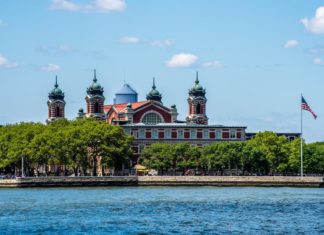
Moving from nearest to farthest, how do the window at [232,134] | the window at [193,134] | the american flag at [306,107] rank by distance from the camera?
the american flag at [306,107], the window at [193,134], the window at [232,134]

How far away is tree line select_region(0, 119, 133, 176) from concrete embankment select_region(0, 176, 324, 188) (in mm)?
11937

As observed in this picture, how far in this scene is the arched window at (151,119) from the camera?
18862 cm

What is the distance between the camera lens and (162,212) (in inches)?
3307

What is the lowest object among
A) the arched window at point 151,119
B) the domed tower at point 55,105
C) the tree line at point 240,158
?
the tree line at point 240,158

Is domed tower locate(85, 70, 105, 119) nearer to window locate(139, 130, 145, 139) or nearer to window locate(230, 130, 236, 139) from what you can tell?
window locate(139, 130, 145, 139)

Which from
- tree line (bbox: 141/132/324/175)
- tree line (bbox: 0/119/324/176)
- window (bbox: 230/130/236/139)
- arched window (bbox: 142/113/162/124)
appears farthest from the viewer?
arched window (bbox: 142/113/162/124)

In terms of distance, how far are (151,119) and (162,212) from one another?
345 ft

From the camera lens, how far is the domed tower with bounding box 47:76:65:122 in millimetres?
192625

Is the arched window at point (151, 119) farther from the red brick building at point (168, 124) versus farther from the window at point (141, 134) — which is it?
the window at point (141, 134)

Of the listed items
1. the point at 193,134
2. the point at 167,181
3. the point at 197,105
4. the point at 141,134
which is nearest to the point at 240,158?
the point at 167,181

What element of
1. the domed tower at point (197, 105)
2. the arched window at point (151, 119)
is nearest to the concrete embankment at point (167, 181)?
the arched window at point (151, 119)

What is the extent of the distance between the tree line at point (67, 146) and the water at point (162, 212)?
1303 inches

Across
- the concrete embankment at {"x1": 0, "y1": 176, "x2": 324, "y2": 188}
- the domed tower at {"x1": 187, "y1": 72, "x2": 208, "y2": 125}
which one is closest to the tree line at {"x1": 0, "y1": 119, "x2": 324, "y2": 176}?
the concrete embankment at {"x1": 0, "y1": 176, "x2": 324, "y2": 188}

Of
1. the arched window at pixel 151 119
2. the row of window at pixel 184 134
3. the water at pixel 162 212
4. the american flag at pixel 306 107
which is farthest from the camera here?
the arched window at pixel 151 119
